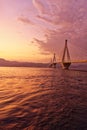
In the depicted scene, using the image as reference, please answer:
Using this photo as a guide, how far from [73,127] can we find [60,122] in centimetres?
65

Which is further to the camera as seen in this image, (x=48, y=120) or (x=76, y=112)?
(x=76, y=112)

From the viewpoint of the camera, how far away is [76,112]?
24.4 feet

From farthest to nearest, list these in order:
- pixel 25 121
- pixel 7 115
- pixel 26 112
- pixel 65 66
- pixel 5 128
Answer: pixel 65 66, pixel 26 112, pixel 7 115, pixel 25 121, pixel 5 128

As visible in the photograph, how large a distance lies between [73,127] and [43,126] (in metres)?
1.16

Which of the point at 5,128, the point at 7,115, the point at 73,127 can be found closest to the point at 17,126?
the point at 5,128

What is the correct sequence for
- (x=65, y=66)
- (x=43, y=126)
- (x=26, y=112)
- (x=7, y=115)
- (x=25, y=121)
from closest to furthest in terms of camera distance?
(x=43, y=126), (x=25, y=121), (x=7, y=115), (x=26, y=112), (x=65, y=66)

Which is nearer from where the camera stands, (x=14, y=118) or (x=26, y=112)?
(x=14, y=118)

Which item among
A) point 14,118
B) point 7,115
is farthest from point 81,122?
point 7,115

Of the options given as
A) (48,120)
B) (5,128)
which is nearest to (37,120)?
(48,120)

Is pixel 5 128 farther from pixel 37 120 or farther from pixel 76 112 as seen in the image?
pixel 76 112

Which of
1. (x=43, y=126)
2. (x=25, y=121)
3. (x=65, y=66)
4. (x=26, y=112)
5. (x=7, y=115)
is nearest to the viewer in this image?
(x=43, y=126)

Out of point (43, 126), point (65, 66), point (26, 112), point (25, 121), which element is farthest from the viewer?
point (65, 66)

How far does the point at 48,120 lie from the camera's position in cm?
611

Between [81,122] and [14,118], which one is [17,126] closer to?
[14,118]
